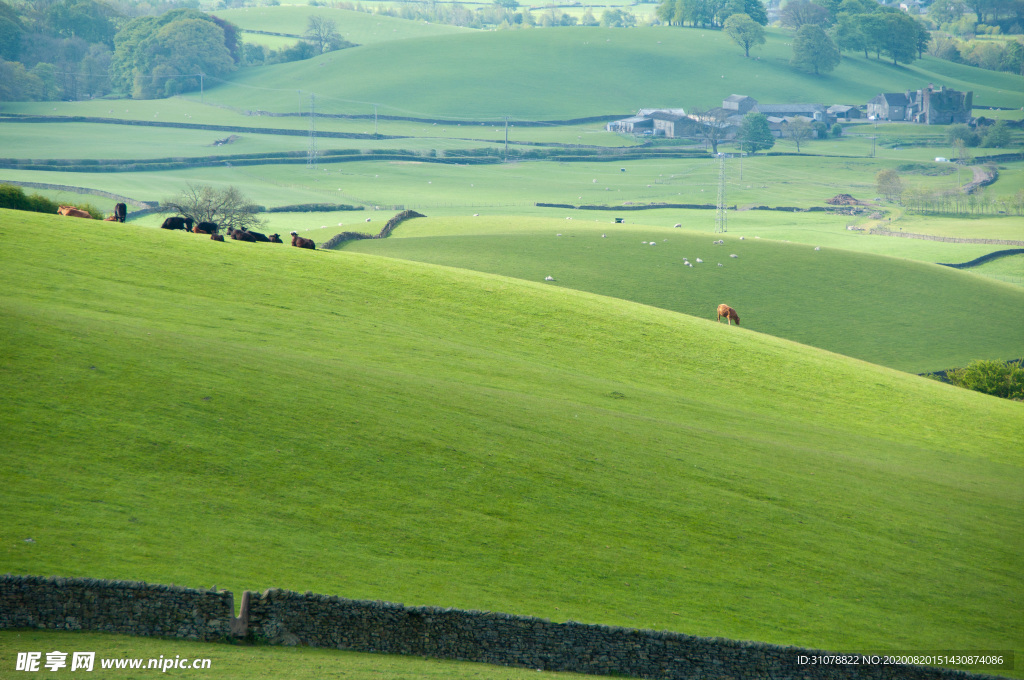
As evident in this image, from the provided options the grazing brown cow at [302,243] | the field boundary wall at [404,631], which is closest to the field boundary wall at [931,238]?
the grazing brown cow at [302,243]

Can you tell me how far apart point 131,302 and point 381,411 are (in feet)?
38.0

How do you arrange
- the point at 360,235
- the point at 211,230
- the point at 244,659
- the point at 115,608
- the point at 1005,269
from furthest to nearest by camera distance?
the point at 1005,269 → the point at 360,235 → the point at 211,230 → the point at 115,608 → the point at 244,659

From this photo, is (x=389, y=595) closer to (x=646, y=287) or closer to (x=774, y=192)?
(x=646, y=287)

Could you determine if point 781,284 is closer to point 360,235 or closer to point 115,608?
point 360,235

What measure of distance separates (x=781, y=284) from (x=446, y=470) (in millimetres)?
51416

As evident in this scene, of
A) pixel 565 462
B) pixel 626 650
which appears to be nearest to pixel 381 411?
pixel 565 462

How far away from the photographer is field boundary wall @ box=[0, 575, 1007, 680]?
46.2ft

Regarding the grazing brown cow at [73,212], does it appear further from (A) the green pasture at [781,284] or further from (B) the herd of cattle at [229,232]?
(A) the green pasture at [781,284]

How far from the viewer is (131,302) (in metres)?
29.4

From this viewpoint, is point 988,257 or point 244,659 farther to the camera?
point 988,257

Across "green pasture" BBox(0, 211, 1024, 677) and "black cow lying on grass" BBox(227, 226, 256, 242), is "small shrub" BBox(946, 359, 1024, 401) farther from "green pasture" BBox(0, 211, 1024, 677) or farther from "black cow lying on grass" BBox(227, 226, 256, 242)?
"black cow lying on grass" BBox(227, 226, 256, 242)

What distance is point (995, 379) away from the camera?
5141 centimetres

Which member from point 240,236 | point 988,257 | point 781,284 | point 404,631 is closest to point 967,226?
point 988,257

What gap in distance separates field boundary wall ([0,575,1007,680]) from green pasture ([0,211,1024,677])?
0.80 m
